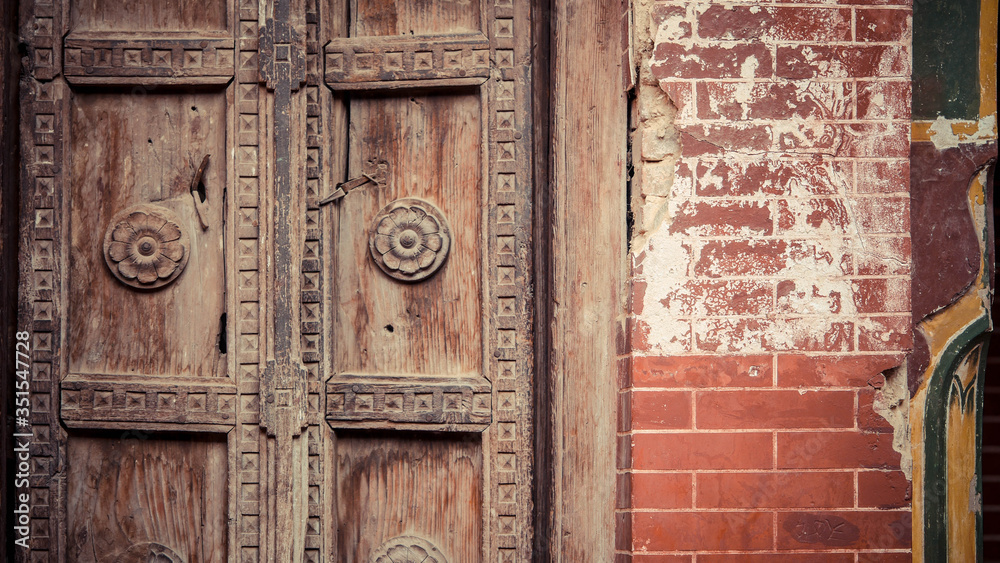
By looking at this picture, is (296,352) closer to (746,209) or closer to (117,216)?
(117,216)

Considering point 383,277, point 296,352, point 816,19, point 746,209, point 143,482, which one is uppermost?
point 816,19

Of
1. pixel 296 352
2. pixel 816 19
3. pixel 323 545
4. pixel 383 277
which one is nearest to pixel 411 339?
pixel 383 277

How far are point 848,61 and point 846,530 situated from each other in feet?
3.40

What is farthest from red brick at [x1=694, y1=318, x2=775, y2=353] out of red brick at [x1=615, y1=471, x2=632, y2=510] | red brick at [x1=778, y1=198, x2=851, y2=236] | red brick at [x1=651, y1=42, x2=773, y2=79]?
red brick at [x1=651, y1=42, x2=773, y2=79]

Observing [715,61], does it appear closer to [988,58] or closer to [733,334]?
[733,334]

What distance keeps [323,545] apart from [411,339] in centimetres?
57

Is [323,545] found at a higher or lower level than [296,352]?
lower

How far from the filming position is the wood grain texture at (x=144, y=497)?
69.9 inches

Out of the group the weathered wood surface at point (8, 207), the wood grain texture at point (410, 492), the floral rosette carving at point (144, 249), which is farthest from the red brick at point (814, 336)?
the weathered wood surface at point (8, 207)

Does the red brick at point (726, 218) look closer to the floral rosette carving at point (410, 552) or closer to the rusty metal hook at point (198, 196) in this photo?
the floral rosette carving at point (410, 552)

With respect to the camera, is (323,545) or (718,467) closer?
(718,467)

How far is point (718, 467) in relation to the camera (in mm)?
1504

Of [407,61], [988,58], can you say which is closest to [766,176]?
[988,58]

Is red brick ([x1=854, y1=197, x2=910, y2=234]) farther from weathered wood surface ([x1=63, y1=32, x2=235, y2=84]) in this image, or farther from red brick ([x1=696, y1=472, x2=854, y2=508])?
weathered wood surface ([x1=63, y1=32, x2=235, y2=84])
